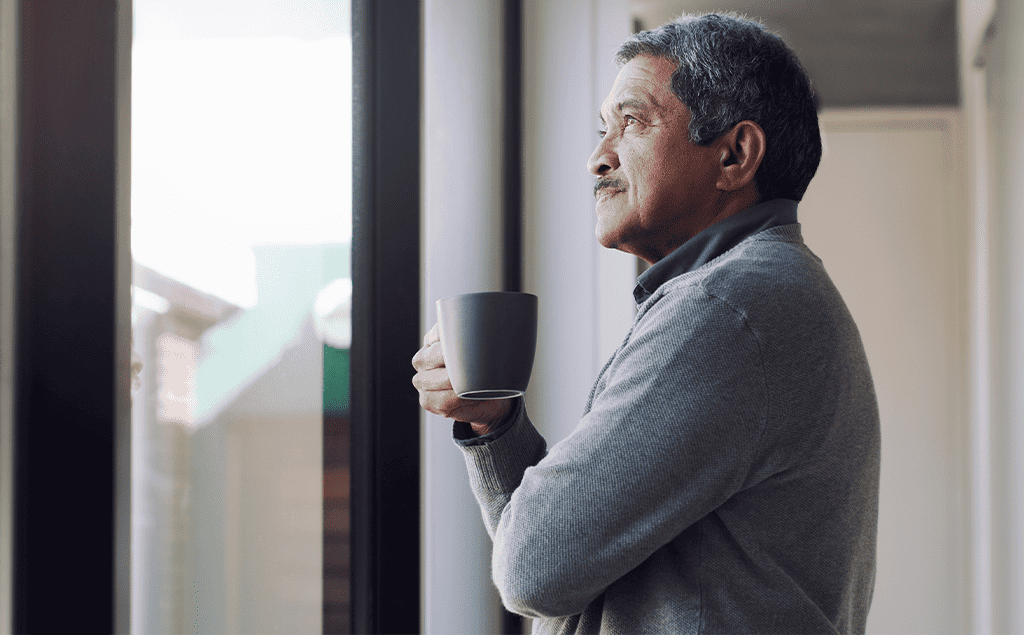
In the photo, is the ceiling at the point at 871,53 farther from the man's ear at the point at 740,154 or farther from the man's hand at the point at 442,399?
the man's hand at the point at 442,399

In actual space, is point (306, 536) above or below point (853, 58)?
below

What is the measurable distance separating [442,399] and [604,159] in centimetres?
32

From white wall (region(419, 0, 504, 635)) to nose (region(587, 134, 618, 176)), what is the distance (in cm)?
43

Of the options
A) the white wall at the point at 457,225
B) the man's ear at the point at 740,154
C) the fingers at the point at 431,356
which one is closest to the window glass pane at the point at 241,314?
the white wall at the point at 457,225

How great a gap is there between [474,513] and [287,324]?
522 mm

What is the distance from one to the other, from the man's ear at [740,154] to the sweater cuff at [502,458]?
31cm

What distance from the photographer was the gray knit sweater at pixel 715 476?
25.9 inches

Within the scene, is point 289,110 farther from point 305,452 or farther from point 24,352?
point 24,352

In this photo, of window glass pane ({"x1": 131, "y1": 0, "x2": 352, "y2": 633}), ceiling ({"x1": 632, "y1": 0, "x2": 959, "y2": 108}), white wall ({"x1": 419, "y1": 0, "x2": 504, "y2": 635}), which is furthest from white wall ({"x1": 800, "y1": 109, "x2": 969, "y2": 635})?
window glass pane ({"x1": 131, "y1": 0, "x2": 352, "y2": 633})

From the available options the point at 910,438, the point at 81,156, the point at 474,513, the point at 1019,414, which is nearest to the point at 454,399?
the point at 81,156

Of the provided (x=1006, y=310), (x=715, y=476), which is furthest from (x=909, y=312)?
(x=715, y=476)

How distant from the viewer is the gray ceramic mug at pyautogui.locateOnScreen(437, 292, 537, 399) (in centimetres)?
75

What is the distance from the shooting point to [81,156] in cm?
65

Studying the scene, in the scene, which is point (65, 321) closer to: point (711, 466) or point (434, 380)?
point (434, 380)
